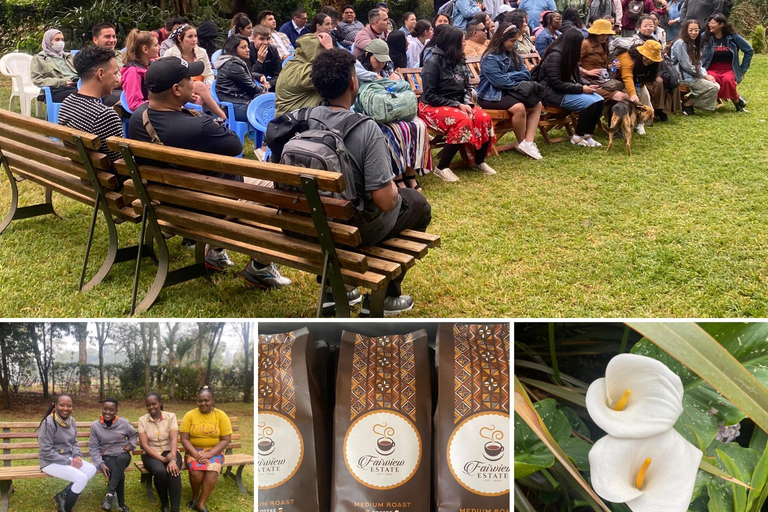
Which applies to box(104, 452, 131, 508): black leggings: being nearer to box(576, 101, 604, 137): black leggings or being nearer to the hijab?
box(576, 101, 604, 137): black leggings

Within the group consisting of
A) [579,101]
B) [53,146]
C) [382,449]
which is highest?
[382,449]

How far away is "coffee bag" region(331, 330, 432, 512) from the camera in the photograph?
143cm

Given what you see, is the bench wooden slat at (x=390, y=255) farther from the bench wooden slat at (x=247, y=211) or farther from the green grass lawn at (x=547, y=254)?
the green grass lawn at (x=547, y=254)

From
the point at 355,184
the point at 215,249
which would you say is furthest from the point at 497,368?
the point at 215,249

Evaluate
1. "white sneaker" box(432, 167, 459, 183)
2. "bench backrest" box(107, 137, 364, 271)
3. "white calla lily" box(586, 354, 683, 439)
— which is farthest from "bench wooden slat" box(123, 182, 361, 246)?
"white sneaker" box(432, 167, 459, 183)

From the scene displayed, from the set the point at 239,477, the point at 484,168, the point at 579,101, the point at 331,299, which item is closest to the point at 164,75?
the point at 331,299

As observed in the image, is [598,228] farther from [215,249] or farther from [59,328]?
[59,328]

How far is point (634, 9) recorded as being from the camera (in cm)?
1511

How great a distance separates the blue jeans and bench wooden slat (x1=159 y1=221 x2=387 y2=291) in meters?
5.54

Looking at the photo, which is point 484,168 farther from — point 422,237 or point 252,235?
point 252,235

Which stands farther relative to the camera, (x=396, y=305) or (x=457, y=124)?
(x=457, y=124)

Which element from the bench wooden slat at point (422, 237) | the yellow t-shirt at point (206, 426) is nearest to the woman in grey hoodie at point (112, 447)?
the yellow t-shirt at point (206, 426)

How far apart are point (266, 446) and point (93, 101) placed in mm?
3690

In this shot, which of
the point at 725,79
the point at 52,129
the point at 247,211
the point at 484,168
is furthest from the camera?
the point at 725,79
